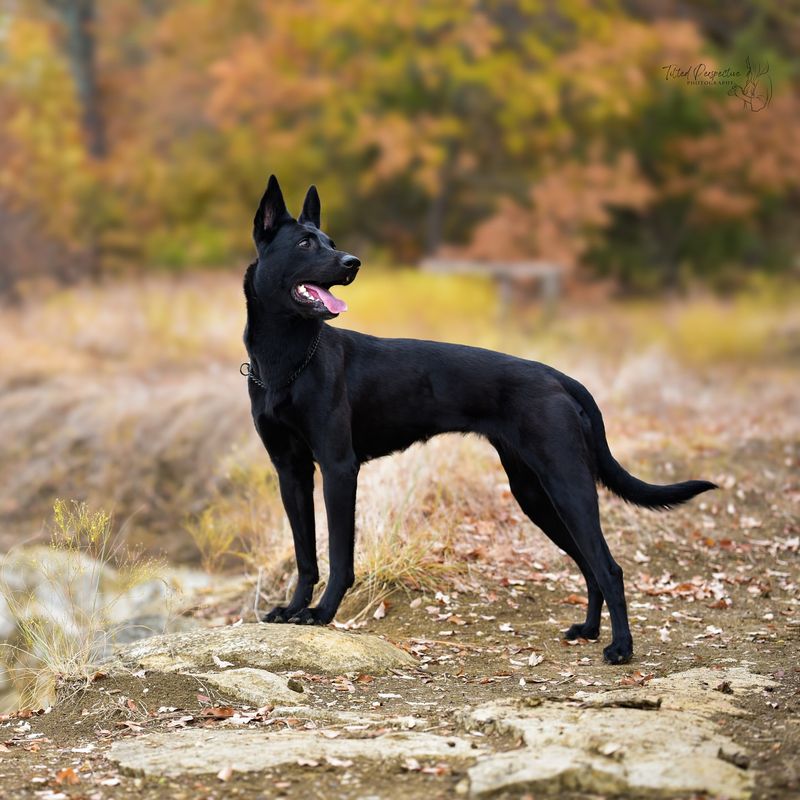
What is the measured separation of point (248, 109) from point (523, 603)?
1718 cm

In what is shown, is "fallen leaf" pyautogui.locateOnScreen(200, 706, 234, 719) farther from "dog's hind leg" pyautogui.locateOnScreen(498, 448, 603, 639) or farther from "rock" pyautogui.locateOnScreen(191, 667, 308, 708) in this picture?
"dog's hind leg" pyautogui.locateOnScreen(498, 448, 603, 639)

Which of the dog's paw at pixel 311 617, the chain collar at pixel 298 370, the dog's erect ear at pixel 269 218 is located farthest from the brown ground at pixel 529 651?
the dog's erect ear at pixel 269 218

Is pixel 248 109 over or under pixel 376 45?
under

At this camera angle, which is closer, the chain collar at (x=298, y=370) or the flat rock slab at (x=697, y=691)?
the flat rock slab at (x=697, y=691)

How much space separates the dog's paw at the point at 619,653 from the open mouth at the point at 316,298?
195 cm

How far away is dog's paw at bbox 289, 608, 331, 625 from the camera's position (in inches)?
213

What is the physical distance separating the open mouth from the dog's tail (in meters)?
1.14

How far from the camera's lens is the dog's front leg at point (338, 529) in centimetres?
523

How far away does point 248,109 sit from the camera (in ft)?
72.1

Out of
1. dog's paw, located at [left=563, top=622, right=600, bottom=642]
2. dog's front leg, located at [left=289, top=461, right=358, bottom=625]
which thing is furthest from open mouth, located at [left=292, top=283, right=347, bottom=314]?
dog's paw, located at [left=563, top=622, right=600, bottom=642]

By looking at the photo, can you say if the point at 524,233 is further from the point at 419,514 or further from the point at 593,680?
the point at 593,680

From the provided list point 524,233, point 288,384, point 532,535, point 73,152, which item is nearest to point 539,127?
point 524,233

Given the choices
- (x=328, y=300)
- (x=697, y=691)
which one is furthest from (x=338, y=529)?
(x=697, y=691)

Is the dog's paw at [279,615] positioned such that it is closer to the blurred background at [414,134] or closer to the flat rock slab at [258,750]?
the flat rock slab at [258,750]
